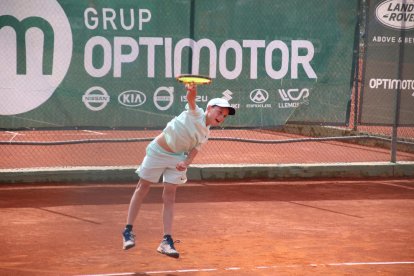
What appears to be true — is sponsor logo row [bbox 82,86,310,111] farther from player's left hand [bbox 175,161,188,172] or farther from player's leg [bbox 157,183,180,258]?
player's left hand [bbox 175,161,188,172]

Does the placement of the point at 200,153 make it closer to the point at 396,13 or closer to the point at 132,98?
the point at 132,98

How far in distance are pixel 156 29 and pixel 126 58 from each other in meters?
0.67

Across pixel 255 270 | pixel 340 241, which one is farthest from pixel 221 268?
pixel 340 241

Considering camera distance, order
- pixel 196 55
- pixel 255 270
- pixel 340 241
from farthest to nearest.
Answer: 1. pixel 196 55
2. pixel 340 241
3. pixel 255 270

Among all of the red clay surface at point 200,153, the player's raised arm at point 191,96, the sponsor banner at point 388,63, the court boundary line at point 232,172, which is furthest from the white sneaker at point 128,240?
the sponsor banner at point 388,63

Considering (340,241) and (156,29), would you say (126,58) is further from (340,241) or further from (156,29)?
(340,241)

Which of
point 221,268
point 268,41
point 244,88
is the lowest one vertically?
point 221,268

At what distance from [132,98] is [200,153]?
353 cm

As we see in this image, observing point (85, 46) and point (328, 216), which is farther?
point (85, 46)

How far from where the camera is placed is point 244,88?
12.2m

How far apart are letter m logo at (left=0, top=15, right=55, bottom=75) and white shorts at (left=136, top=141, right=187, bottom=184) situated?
4321 millimetres

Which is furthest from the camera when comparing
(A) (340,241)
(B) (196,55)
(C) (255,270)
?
(B) (196,55)

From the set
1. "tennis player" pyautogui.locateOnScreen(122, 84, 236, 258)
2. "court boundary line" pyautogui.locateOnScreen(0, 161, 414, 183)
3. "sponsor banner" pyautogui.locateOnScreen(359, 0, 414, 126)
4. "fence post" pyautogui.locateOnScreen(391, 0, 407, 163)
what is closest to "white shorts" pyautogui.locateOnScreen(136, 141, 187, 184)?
"tennis player" pyautogui.locateOnScreen(122, 84, 236, 258)

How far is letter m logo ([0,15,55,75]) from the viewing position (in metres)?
11.0
